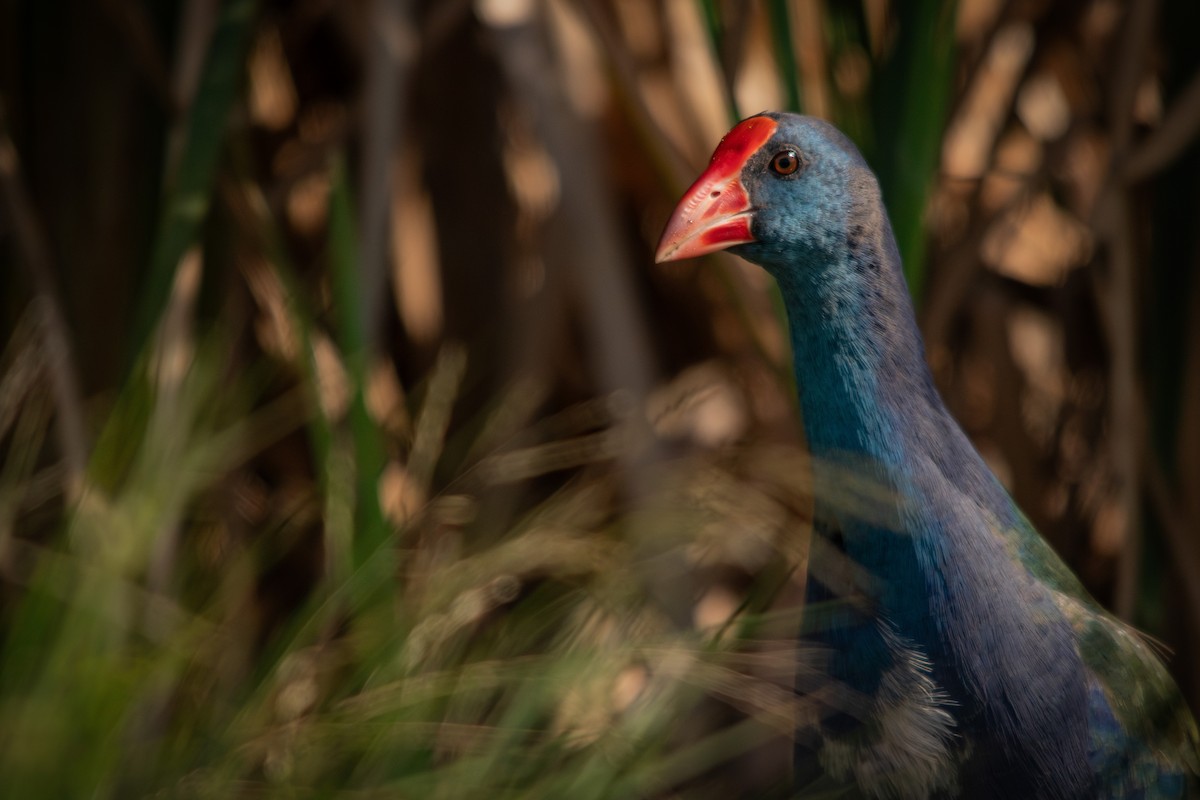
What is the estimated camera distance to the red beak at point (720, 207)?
120 centimetres

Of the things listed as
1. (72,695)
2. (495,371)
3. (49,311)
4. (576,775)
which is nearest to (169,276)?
(49,311)

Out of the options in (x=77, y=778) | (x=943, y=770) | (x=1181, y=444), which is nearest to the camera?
(x=77, y=778)

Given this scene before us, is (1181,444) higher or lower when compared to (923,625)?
lower

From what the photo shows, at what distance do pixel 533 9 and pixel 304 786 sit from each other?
132 cm

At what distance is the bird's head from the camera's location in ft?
3.89

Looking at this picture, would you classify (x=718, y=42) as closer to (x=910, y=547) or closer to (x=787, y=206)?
(x=787, y=206)

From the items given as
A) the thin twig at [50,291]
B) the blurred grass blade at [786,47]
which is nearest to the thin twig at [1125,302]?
the blurred grass blade at [786,47]

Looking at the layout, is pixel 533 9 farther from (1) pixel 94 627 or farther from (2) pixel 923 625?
(1) pixel 94 627

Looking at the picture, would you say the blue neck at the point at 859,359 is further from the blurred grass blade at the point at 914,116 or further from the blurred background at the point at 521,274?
the blurred grass blade at the point at 914,116

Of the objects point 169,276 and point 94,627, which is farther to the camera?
point 169,276

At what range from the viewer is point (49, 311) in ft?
4.84

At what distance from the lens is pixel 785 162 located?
→ 1.21 metres

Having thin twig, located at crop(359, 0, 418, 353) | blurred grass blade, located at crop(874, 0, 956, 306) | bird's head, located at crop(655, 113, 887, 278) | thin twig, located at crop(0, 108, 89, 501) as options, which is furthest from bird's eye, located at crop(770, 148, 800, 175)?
thin twig, located at crop(0, 108, 89, 501)

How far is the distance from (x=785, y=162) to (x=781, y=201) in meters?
0.04
